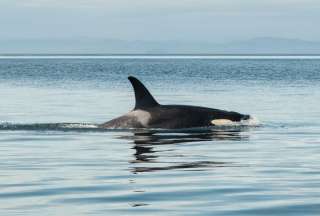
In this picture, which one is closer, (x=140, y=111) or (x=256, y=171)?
(x=256, y=171)

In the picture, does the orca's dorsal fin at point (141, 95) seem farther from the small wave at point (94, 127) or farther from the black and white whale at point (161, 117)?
the small wave at point (94, 127)

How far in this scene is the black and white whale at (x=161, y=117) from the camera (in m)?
24.9

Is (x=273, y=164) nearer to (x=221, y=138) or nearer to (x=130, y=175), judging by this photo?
(x=130, y=175)

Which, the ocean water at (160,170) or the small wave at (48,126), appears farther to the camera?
the small wave at (48,126)

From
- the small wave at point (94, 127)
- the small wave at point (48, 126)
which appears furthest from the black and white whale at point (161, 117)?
the small wave at point (48, 126)

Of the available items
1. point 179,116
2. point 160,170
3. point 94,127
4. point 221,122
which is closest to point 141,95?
point 179,116

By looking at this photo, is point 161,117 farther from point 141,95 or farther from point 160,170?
point 160,170

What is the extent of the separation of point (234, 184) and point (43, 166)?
4.02 m

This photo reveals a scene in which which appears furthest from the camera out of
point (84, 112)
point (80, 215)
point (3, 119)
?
point (84, 112)

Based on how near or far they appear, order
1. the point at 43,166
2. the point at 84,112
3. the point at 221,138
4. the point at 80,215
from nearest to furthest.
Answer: the point at 80,215, the point at 43,166, the point at 221,138, the point at 84,112

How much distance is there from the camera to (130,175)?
49.9 feet

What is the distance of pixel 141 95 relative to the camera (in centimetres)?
2453

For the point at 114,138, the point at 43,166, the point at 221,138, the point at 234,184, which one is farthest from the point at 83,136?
the point at 234,184

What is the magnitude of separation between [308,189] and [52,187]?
11.8 ft
